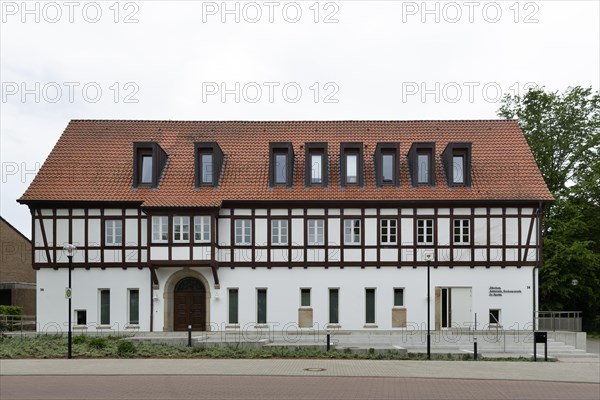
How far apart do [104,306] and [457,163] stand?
56.9 feet

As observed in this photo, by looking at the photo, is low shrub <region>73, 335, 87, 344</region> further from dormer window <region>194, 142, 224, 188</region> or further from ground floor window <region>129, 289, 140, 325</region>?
dormer window <region>194, 142, 224, 188</region>

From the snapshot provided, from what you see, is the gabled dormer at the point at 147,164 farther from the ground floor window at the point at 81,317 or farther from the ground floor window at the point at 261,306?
the ground floor window at the point at 261,306

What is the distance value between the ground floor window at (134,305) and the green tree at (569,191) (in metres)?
21.0

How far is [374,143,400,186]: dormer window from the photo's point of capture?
3384 centimetres

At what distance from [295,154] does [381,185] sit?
14.5ft

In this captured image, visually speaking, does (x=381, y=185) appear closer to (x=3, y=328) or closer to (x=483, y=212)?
(x=483, y=212)

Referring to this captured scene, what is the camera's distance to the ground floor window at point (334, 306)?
109ft

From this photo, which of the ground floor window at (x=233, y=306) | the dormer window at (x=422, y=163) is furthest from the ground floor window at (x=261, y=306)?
the dormer window at (x=422, y=163)

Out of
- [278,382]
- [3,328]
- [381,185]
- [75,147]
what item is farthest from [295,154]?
[278,382]

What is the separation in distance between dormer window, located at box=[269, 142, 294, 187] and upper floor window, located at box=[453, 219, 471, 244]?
773 centimetres

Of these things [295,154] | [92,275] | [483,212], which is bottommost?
[92,275]

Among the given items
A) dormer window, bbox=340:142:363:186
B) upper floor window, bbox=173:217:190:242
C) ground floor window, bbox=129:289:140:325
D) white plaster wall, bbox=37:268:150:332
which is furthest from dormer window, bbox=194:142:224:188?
dormer window, bbox=340:142:363:186

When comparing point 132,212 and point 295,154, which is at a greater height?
point 295,154

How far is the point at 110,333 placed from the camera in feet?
105
